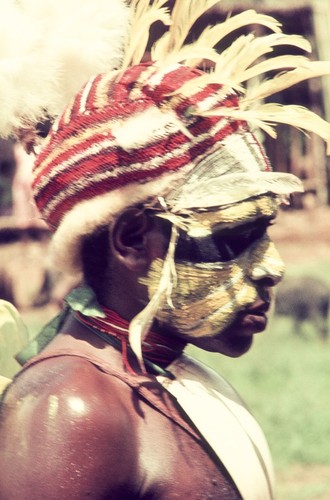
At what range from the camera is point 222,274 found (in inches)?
85.6

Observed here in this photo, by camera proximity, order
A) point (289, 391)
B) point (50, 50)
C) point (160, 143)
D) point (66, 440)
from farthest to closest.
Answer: point (289, 391), point (50, 50), point (160, 143), point (66, 440)

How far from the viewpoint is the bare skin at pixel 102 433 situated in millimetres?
1956

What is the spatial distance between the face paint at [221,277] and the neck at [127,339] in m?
0.06

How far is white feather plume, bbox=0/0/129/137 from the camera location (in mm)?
2275

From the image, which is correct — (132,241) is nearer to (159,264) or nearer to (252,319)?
(159,264)

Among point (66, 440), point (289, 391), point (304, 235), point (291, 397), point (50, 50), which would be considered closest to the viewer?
point (66, 440)

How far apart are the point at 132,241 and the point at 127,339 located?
205 mm

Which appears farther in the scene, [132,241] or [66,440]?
[132,241]

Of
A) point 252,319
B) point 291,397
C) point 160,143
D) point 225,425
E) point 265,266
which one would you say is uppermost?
point 160,143

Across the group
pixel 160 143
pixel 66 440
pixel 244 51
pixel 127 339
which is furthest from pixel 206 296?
pixel 244 51

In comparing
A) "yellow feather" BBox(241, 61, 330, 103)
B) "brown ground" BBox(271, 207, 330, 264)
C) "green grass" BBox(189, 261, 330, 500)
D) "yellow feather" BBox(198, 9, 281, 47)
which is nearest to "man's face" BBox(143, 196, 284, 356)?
"yellow feather" BBox(241, 61, 330, 103)

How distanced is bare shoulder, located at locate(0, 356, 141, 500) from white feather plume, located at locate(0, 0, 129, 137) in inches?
24.7

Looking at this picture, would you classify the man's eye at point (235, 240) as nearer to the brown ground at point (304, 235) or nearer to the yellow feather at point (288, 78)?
the yellow feather at point (288, 78)

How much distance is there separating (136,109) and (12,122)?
325mm
